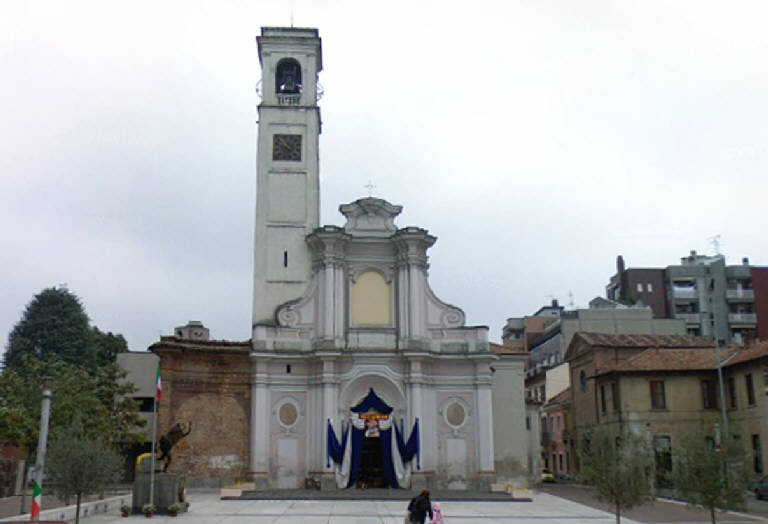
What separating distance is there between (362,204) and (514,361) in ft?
38.5

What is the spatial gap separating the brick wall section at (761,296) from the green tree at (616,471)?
169ft

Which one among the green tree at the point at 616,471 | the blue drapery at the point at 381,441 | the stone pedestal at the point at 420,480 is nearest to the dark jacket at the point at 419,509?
the green tree at the point at 616,471

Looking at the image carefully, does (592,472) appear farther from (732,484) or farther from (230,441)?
(230,441)

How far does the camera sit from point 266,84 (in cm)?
4316

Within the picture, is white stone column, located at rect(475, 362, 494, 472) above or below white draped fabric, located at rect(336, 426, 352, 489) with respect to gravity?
above

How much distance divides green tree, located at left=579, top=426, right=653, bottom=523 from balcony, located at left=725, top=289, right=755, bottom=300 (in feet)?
167

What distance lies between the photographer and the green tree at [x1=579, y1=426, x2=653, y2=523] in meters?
19.5

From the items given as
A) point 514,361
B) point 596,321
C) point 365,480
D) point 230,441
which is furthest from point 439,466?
point 596,321

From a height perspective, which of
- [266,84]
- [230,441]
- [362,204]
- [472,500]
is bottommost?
[472,500]

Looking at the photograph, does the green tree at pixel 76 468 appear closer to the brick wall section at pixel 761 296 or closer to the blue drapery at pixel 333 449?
the blue drapery at pixel 333 449

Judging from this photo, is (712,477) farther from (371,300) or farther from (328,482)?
(371,300)

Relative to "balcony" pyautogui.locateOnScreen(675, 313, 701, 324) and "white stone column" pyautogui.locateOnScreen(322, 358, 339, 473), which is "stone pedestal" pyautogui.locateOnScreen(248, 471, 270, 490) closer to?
"white stone column" pyautogui.locateOnScreen(322, 358, 339, 473)

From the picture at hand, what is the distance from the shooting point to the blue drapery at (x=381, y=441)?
1421 inches

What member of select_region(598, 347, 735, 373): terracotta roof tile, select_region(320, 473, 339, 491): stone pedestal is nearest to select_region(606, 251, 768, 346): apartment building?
select_region(598, 347, 735, 373): terracotta roof tile
